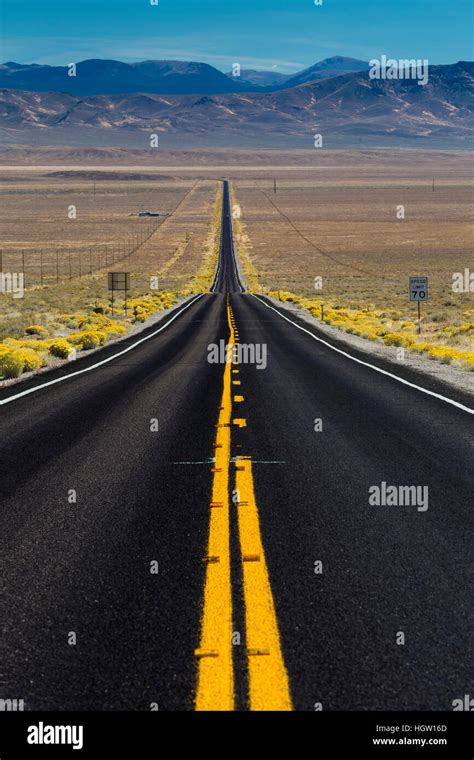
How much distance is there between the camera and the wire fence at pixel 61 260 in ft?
231

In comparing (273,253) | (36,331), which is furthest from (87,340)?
(273,253)

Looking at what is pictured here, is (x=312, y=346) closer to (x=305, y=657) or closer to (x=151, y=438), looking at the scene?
(x=151, y=438)

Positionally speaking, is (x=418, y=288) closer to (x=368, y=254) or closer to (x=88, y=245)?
(x=368, y=254)

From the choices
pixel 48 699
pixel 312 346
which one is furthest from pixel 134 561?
pixel 312 346

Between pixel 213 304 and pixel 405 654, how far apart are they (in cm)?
4510

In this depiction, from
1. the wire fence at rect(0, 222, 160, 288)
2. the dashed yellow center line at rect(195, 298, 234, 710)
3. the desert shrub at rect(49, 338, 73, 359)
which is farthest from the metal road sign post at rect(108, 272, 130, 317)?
the dashed yellow center line at rect(195, 298, 234, 710)

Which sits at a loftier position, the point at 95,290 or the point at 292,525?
the point at 95,290

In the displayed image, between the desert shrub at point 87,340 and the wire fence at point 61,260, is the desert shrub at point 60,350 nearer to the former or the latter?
the desert shrub at point 87,340

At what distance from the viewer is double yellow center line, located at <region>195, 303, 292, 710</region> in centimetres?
363

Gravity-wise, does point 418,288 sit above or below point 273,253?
below

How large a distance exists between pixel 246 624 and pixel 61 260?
88.0 meters

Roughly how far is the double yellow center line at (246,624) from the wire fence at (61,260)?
5704 centimetres

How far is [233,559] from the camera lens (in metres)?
5.36

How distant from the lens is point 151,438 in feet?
31.7
